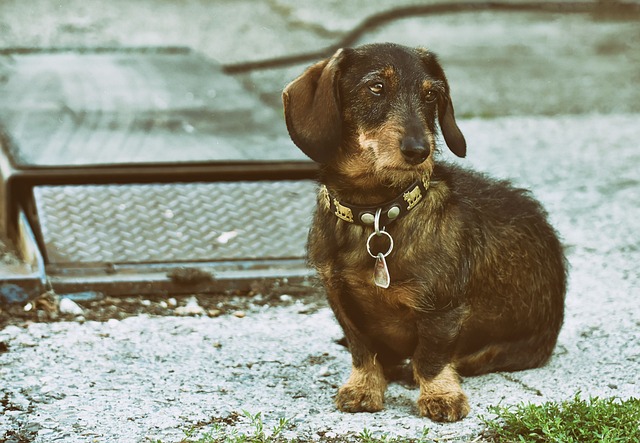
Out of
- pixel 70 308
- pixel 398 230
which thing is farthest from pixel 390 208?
pixel 70 308

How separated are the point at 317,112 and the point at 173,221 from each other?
2160 millimetres

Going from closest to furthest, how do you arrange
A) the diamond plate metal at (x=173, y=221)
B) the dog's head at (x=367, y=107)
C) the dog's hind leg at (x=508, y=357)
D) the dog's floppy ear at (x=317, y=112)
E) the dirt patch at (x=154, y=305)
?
1. the dog's head at (x=367, y=107)
2. the dog's floppy ear at (x=317, y=112)
3. the dog's hind leg at (x=508, y=357)
4. the dirt patch at (x=154, y=305)
5. the diamond plate metal at (x=173, y=221)

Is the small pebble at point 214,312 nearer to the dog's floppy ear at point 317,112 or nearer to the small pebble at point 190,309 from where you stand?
the small pebble at point 190,309

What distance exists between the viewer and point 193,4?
1127 cm

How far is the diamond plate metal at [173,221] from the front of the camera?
225 inches

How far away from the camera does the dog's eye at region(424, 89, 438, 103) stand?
4.01 metres

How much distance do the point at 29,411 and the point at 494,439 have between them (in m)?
1.73

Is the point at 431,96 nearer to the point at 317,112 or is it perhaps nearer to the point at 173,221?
the point at 317,112

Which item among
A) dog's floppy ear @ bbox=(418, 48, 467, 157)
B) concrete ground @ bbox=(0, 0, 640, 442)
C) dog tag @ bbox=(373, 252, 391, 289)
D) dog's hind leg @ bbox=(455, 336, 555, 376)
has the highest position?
dog's floppy ear @ bbox=(418, 48, 467, 157)

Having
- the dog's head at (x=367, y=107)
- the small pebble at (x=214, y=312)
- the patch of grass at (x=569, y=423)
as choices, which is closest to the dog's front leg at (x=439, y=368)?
the patch of grass at (x=569, y=423)

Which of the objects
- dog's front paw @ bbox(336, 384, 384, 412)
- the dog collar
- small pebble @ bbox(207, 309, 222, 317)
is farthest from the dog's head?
small pebble @ bbox(207, 309, 222, 317)

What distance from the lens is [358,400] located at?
164 inches

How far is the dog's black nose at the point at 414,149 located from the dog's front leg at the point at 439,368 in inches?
24.4

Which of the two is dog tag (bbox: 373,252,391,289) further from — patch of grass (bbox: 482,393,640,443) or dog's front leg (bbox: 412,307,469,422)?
patch of grass (bbox: 482,393,640,443)
